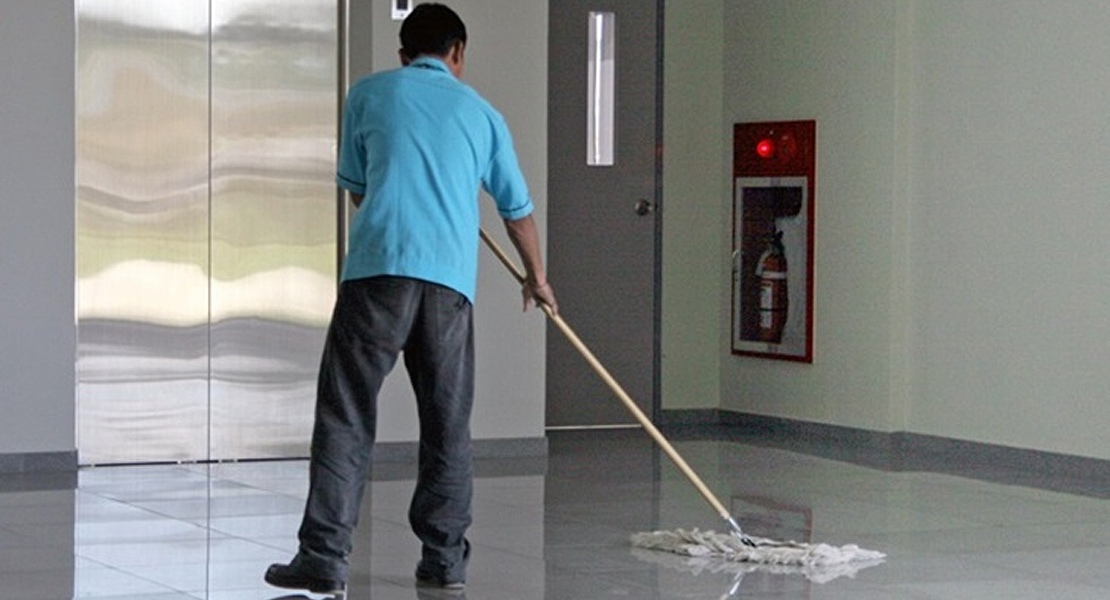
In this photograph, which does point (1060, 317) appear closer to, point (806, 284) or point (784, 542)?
point (806, 284)

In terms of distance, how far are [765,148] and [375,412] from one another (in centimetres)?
569

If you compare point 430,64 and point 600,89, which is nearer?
point 430,64

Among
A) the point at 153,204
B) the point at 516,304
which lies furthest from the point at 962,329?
the point at 153,204

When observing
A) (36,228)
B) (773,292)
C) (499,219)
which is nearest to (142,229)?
(36,228)

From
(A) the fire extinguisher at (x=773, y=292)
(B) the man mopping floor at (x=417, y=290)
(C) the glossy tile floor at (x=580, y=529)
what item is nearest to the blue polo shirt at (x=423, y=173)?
(B) the man mopping floor at (x=417, y=290)

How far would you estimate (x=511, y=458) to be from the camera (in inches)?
363

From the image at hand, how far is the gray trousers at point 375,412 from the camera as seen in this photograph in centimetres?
534

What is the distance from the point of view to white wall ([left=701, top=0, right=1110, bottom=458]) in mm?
8953

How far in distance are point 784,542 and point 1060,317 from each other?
301 centimetres

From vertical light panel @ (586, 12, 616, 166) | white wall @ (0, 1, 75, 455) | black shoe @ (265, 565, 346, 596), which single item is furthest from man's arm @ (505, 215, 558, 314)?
vertical light panel @ (586, 12, 616, 166)

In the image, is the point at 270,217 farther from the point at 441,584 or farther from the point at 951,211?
the point at 441,584

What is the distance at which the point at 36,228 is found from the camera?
8.45 metres

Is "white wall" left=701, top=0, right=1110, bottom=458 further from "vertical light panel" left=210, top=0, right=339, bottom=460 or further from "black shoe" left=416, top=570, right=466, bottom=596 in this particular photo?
"black shoe" left=416, top=570, right=466, bottom=596

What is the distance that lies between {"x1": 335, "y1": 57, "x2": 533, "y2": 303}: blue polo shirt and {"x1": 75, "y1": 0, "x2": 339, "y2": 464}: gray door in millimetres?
3387
